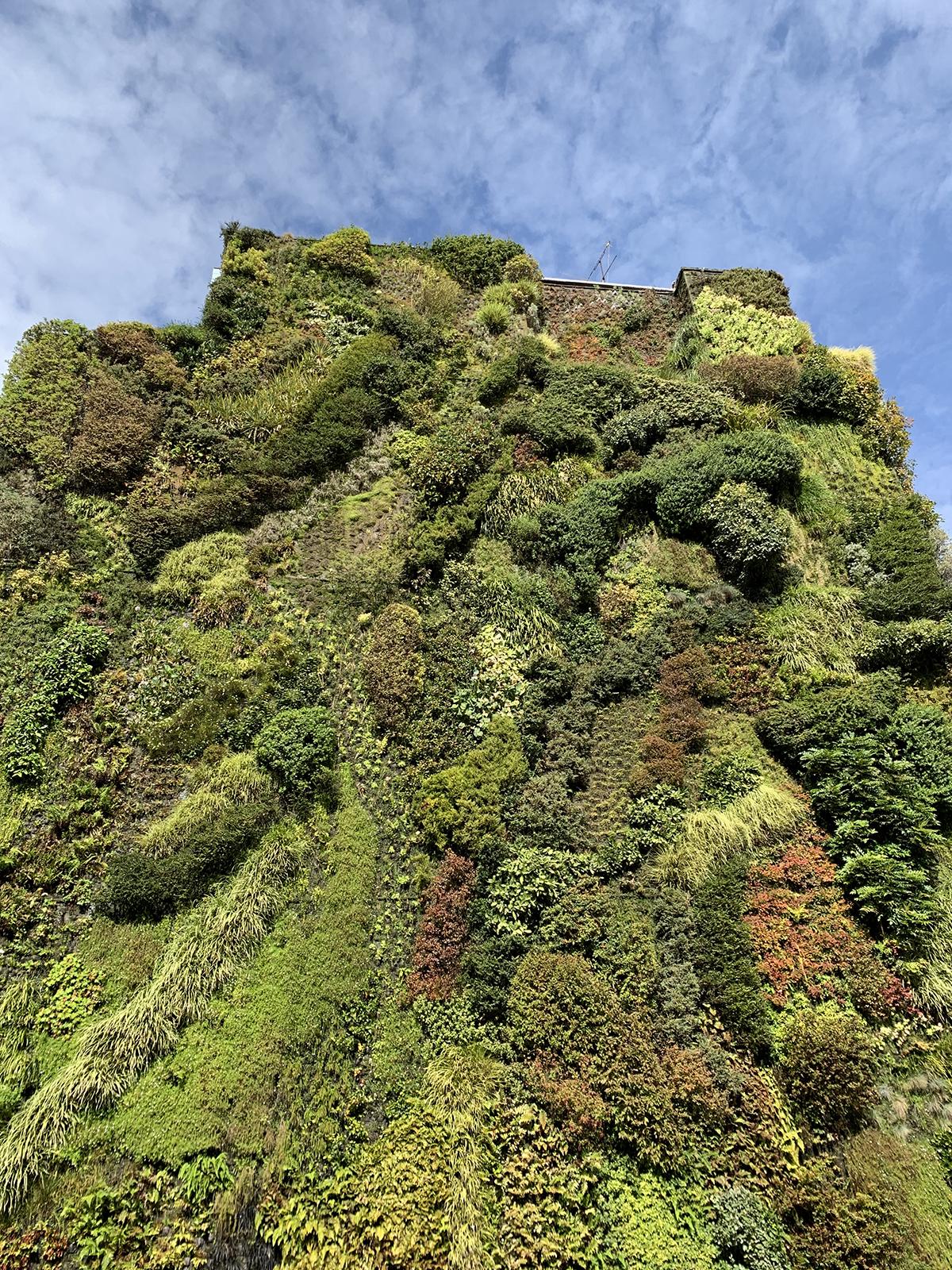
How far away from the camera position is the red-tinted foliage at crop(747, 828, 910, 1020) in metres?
8.53

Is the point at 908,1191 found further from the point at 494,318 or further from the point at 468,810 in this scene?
the point at 494,318

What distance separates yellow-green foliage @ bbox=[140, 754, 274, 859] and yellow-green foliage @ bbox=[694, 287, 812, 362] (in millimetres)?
16025

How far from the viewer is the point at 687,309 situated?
62.8ft

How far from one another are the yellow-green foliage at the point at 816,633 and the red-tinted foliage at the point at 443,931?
7204 millimetres

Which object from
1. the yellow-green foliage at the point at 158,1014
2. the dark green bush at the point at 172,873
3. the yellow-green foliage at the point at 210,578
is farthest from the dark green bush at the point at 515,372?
the dark green bush at the point at 172,873

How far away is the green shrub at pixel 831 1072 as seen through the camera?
7.97 meters

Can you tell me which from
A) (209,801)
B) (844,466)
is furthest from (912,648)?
(209,801)

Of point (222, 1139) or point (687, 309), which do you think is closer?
point (222, 1139)

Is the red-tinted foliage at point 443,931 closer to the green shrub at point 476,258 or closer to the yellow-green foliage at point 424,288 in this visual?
the yellow-green foliage at point 424,288

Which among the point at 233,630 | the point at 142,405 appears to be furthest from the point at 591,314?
the point at 233,630

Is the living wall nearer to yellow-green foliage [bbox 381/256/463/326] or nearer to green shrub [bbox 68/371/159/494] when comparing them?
green shrub [bbox 68/371/159/494]

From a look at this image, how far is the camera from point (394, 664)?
12305mm

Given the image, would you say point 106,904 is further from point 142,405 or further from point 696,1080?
point 142,405

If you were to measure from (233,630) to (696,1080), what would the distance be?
11.6 m
